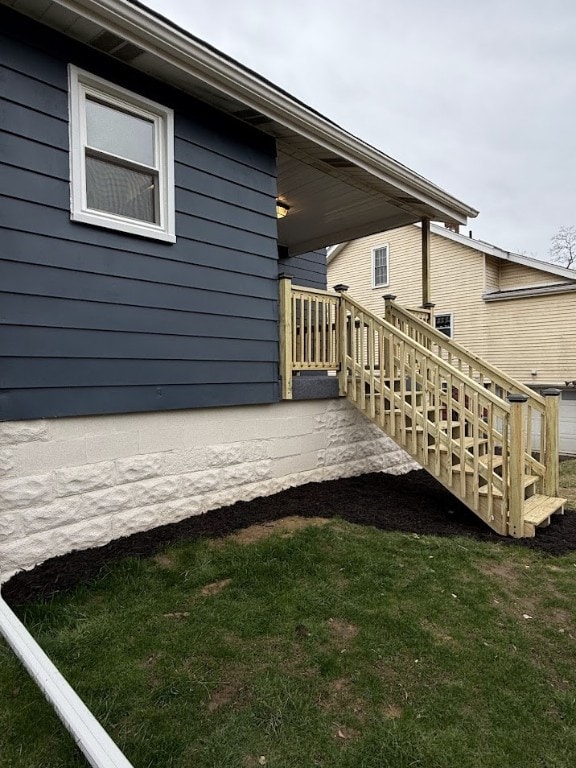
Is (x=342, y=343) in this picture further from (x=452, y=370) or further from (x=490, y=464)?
(x=490, y=464)

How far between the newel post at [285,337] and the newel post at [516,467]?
6.81ft

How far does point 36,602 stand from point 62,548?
534 mm

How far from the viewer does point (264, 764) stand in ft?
5.54

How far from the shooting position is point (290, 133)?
4.55 m

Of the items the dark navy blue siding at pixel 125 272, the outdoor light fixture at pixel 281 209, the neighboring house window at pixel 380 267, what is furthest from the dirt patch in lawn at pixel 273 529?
the neighboring house window at pixel 380 267

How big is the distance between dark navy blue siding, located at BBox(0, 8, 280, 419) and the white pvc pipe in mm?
1376

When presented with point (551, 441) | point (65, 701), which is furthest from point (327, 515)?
point (65, 701)

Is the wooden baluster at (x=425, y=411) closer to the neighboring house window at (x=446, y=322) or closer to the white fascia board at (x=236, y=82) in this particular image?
the white fascia board at (x=236, y=82)

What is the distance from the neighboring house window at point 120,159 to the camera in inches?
130

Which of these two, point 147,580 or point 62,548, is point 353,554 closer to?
point 147,580

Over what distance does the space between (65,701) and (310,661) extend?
1.10 metres

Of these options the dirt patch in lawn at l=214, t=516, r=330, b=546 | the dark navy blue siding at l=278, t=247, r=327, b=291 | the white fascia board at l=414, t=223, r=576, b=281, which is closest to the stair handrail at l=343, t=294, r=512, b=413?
the dirt patch in lawn at l=214, t=516, r=330, b=546

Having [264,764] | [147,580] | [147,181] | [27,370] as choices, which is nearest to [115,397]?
[27,370]

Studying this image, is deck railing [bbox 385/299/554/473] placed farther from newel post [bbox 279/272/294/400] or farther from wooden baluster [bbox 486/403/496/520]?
newel post [bbox 279/272/294/400]
